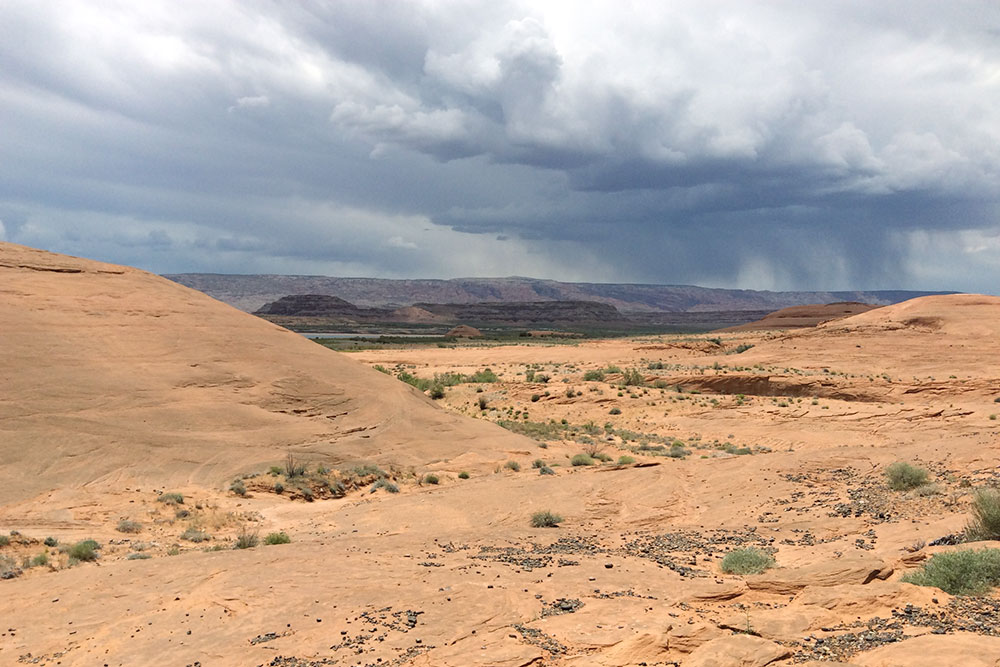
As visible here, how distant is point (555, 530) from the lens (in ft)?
42.9

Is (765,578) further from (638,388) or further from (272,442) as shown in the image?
(638,388)

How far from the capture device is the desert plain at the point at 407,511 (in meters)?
7.09

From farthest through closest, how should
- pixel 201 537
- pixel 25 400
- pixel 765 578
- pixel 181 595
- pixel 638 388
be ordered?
pixel 638 388 → pixel 25 400 → pixel 201 537 → pixel 181 595 → pixel 765 578

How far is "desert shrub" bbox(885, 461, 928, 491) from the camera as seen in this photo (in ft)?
46.0

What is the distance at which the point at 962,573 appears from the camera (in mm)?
7461

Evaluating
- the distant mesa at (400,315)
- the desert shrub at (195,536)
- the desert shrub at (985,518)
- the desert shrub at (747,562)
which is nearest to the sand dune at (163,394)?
the desert shrub at (195,536)

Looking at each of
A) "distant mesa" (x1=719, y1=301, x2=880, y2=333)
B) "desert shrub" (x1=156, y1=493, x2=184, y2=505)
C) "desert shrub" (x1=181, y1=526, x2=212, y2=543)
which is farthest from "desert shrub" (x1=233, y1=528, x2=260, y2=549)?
"distant mesa" (x1=719, y1=301, x2=880, y2=333)

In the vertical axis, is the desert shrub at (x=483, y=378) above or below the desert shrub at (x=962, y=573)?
below

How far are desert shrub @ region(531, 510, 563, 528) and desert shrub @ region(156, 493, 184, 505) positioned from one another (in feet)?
23.5

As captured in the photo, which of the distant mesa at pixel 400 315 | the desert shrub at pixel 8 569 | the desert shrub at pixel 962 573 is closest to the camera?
the desert shrub at pixel 962 573

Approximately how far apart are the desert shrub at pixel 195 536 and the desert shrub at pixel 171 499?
1681 millimetres

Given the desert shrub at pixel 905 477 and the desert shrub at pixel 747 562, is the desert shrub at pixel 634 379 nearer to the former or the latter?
the desert shrub at pixel 905 477

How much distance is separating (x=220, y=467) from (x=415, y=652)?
11.4m

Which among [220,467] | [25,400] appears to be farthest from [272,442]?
[25,400]
